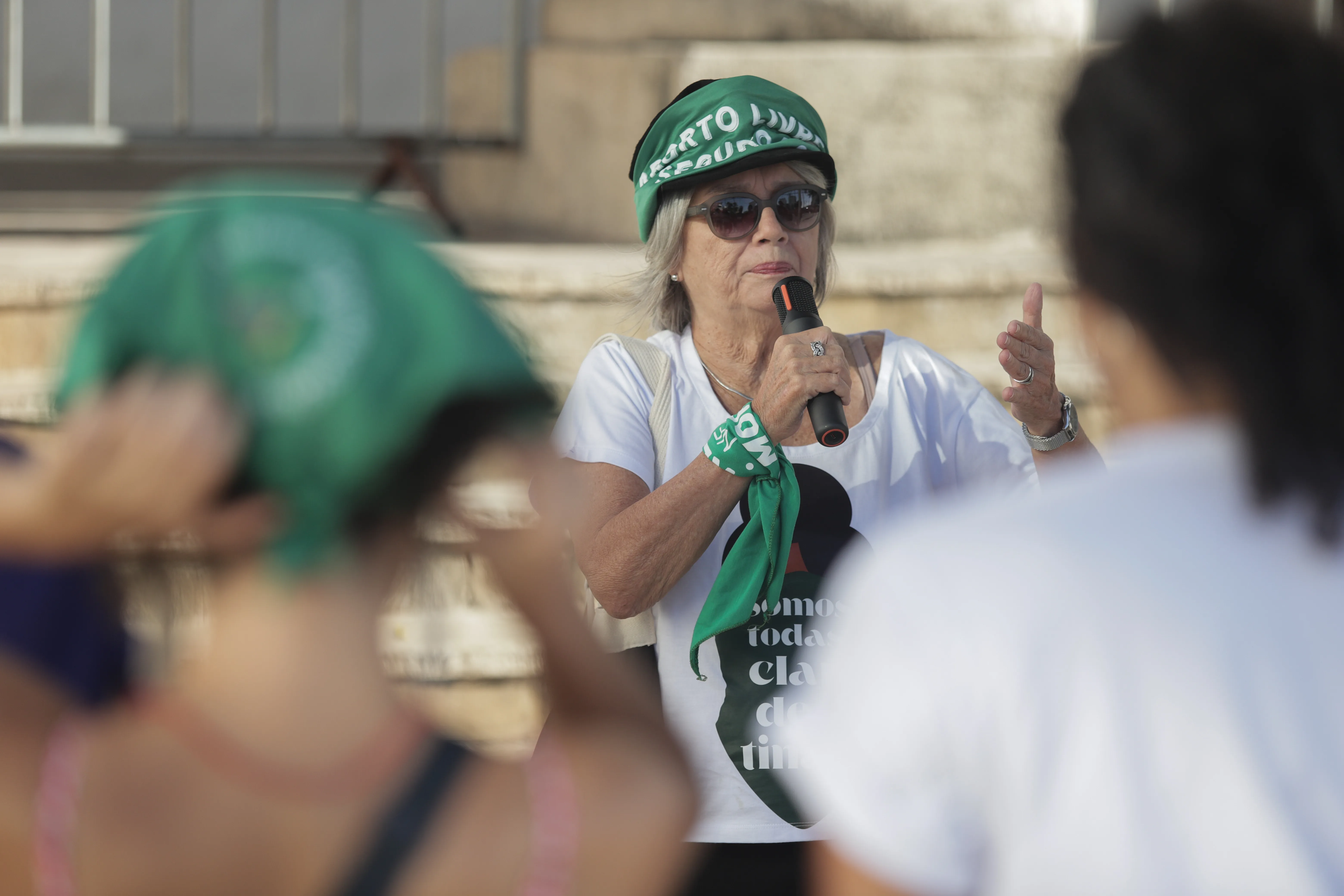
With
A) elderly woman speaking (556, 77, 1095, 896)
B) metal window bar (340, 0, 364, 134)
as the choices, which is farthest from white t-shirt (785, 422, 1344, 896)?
metal window bar (340, 0, 364, 134)

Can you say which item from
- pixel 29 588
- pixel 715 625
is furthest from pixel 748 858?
pixel 29 588

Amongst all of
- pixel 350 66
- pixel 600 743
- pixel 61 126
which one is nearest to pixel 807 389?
pixel 600 743

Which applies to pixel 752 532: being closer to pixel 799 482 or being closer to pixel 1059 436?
pixel 799 482

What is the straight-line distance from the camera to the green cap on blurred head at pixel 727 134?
2195 millimetres

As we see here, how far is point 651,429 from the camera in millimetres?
2189

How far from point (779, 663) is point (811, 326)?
0.50 metres

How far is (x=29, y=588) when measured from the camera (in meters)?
1.22

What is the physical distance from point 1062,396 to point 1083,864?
140 centimetres

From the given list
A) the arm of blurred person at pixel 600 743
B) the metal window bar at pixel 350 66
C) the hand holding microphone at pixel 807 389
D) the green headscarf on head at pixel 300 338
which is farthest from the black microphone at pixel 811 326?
the metal window bar at pixel 350 66

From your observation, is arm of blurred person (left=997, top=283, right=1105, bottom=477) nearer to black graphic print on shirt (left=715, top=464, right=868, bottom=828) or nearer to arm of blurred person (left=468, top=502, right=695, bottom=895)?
black graphic print on shirt (left=715, top=464, right=868, bottom=828)

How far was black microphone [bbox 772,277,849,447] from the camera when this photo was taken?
6.55ft

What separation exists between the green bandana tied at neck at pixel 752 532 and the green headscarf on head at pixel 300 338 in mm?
1134

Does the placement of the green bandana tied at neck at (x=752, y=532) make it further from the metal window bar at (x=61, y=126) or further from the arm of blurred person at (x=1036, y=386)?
the metal window bar at (x=61, y=126)

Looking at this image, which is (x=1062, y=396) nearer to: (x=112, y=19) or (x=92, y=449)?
(x=92, y=449)
